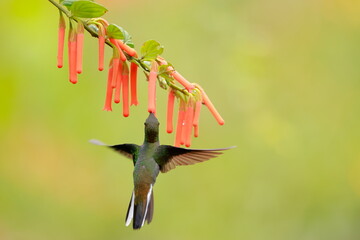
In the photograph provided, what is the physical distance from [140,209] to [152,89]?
27.8 inches

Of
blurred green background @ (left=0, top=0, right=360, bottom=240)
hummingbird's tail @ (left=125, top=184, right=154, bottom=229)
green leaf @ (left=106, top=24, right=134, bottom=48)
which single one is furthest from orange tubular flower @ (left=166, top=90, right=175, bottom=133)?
blurred green background @ (left=0, top=0, right=360, bottom=240)

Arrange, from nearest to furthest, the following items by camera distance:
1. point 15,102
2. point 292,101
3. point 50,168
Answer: point 15,102
point 50,168
point 292,101

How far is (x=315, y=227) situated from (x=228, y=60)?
1.44 meters

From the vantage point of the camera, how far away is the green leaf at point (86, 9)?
Answer: 219cm

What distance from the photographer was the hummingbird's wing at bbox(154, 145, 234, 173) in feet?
7.94

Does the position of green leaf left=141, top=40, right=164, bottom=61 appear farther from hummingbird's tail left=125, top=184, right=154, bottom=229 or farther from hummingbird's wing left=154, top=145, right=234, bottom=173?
hummingbird's tail left=125, top=184, right=154, bottom=229

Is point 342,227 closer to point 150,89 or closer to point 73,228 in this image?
point 73,228

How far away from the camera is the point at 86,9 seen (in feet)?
7.30

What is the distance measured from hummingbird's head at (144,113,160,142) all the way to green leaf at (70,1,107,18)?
1.46ft

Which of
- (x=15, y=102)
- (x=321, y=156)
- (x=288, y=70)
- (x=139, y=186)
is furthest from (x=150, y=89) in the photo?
(x=288, y=70)

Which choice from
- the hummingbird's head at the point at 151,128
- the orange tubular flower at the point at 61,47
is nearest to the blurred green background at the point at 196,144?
the hummingbird's head at the point at 151,128

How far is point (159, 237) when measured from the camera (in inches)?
204

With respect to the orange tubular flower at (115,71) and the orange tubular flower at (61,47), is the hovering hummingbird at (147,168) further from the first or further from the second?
the orange tubular flower at (61,47)

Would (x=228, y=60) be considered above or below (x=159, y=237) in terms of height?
above
